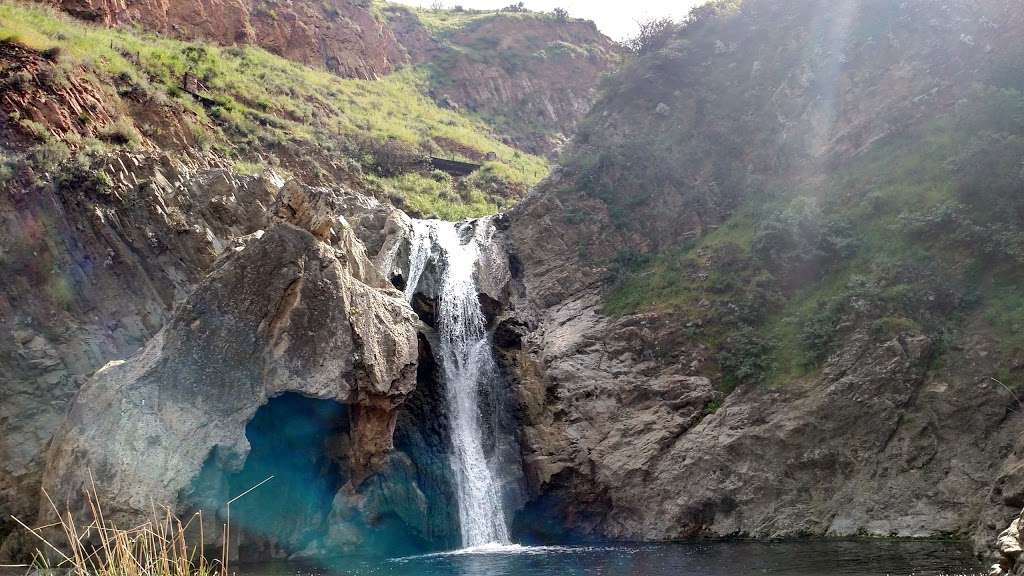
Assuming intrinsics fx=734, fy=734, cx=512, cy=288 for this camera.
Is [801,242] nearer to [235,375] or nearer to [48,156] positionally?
[235,375]

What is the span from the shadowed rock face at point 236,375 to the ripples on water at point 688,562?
11.9 feet

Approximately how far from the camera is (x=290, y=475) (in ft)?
75.7

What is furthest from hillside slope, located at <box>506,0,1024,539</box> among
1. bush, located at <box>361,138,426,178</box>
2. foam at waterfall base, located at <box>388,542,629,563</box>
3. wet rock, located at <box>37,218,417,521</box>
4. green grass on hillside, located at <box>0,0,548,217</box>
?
bush, located at <box>361,138,426,178</box>

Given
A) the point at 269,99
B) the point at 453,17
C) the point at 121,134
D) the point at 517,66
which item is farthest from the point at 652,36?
the point at 453,17

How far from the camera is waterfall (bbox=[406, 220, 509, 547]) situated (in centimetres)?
2514

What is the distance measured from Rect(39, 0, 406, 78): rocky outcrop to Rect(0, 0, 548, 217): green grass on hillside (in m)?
1.89

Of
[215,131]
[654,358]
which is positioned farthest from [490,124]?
[654,358]

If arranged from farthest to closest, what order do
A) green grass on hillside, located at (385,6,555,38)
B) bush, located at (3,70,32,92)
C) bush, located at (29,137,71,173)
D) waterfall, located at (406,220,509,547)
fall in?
green grass on hillside, located at (385,6,555,38), bush, located at (3,70,32,92), waterfall, located at (406,220,509,547), bush, located at (29,137,71,173)

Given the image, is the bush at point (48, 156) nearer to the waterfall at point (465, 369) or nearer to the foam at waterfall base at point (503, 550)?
the waterfall at point (465, 369)

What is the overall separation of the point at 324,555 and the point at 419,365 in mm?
7286

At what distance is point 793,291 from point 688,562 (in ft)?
44.9

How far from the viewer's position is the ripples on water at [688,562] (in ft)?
53.2

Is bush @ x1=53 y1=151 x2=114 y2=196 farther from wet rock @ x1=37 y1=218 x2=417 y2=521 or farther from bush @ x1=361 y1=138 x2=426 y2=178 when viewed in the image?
bush @ x1=361 y1=138 x2=426 y2=178

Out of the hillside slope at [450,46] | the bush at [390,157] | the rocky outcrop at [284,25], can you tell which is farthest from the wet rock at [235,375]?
the hillside slope at [450,46]
